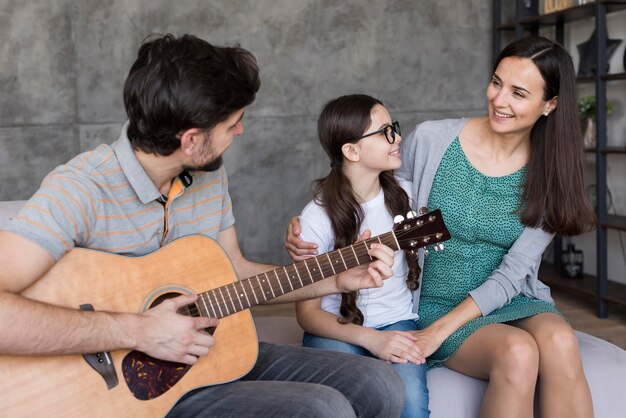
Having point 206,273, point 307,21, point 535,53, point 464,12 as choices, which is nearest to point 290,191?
point 307,21

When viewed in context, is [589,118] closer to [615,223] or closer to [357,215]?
[615,223]

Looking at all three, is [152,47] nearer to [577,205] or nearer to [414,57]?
[577,205]

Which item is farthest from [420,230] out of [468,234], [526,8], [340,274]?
[526,8]

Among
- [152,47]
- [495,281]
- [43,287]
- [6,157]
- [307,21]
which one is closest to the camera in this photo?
[43,287]

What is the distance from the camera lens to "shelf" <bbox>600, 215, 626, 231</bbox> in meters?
4.07

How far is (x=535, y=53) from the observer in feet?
7.69

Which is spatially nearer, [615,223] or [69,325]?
[69,325]

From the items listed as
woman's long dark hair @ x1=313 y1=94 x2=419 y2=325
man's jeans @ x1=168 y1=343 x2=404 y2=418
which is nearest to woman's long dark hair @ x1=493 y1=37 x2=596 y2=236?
woman's long dark hair @ x1=313 y1=94 x2=419 y2=325

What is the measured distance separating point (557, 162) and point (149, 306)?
127cm

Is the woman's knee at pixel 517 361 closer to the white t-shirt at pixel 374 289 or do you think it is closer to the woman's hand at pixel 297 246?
the white t-shirt at pixel 374 289

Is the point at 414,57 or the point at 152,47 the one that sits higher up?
the point at 152,47

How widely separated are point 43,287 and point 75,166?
0.27 metres

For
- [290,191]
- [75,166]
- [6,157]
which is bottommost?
[290,191]

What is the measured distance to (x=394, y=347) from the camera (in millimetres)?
2076
